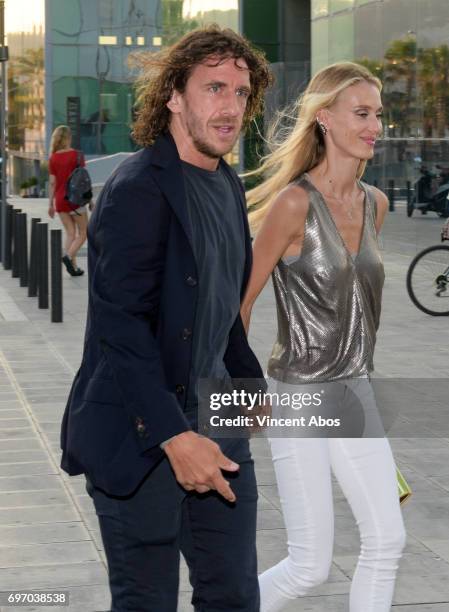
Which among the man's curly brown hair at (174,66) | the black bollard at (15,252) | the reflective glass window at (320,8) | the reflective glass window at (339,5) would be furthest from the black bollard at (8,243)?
the man's curly brown hair at (174,66)

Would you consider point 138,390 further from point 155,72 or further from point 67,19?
point 67,19

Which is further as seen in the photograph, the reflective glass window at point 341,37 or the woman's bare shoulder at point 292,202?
the reflective glass window at point 341,37

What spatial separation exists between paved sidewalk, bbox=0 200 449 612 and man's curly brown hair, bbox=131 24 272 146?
200 cm

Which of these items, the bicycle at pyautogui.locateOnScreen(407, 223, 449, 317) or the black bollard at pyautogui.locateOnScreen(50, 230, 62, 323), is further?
the bicycle at pyautogui.locateOnScreen(407, 223, 449, 317)

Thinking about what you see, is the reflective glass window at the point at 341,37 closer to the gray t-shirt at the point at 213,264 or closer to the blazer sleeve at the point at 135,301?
the gray t-shirt at the point at 213,264

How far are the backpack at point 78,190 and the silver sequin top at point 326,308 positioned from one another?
42.2ft

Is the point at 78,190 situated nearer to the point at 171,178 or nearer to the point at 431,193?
the point at 431,193

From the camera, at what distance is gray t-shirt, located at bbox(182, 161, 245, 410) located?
3234mm

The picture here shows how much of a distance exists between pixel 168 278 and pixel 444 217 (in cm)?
1713

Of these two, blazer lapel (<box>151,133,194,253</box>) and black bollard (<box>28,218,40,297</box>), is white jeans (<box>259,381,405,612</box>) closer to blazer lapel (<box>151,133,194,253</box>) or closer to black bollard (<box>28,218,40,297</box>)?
blazer lapel (<box>151,133,194,253</box>)

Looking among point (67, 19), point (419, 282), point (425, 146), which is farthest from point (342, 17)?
point (67, 19)

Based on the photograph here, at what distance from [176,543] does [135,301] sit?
23.2 inches

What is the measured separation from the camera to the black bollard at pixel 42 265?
14.3 metres

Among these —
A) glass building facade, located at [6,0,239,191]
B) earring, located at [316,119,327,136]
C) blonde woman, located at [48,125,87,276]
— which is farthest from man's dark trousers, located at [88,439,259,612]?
glass building facade, located at [6,0,239,191]
